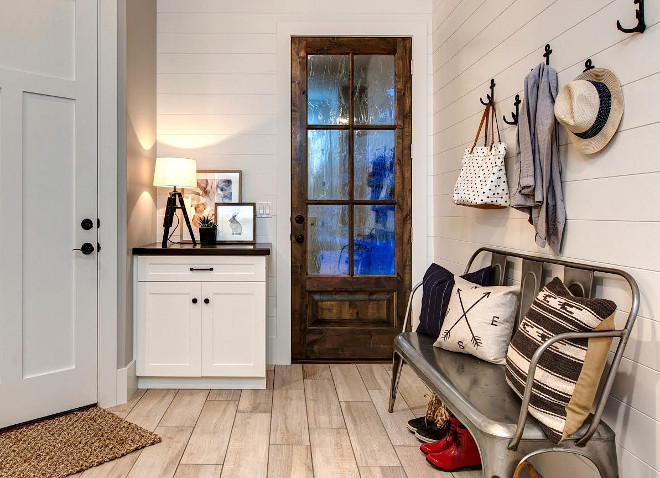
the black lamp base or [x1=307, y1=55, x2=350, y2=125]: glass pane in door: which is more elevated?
[x1=307, y1=55, x2=350, y2=125]: glass pane in door

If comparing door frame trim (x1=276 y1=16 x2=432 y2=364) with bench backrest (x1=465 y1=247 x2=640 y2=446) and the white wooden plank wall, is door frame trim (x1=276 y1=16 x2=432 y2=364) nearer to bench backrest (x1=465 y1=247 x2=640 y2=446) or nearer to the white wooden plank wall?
the white wooden plank wall

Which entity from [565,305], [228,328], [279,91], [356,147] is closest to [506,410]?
[565,305]

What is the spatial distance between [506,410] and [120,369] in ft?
7.12

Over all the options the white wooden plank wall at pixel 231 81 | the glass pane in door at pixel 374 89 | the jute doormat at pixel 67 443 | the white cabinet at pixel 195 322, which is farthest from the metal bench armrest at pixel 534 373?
the glass pane in door at pixel 374 89

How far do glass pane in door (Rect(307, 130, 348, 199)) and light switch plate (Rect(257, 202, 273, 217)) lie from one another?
301 millimetres

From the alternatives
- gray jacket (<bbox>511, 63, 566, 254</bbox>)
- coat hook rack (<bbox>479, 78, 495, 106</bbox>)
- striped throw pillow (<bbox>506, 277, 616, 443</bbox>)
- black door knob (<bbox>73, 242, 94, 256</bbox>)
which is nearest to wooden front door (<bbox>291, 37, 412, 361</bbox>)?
coat hook rack (<bbox>479, 78, 495, 106</bbox>)

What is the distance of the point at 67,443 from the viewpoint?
242 centimetres

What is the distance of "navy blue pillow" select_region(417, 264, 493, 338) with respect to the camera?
2.63 m

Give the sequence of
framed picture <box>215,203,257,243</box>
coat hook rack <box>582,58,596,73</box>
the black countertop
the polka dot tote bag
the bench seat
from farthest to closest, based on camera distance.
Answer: framed picture <box>215,203,257,243</box>, the black countertop, the polka dot tote bag, coat hook rack <box>582,58,596,73</box>, the bench seat

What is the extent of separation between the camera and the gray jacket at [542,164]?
205 cm

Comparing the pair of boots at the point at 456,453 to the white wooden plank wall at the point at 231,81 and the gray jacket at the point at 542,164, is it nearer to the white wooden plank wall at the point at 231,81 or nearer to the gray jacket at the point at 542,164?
the gray jacket at the point at 542,164

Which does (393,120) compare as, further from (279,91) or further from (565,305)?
(565,305)

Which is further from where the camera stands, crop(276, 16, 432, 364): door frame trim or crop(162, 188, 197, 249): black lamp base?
crop(276, 16, 432, 364): door frame trim

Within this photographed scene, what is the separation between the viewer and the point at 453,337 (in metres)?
2.34
